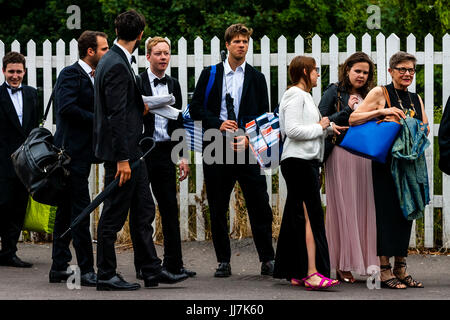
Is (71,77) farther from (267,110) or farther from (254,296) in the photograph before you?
(254,296)

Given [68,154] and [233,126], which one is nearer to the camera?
[68,154]

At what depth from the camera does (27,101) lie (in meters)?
7.93

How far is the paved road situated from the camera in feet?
19.6

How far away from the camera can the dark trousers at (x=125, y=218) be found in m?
6.10

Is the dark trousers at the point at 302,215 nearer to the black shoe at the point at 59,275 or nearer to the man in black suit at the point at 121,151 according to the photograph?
the man in black suit at the point at 121,151

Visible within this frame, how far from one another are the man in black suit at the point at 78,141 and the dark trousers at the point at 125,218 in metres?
0.40

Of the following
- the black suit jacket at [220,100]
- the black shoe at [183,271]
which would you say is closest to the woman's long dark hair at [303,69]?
the black suit jacket at [220,100]

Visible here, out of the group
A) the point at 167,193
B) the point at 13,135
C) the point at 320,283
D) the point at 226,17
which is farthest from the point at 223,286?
the point at 226,17

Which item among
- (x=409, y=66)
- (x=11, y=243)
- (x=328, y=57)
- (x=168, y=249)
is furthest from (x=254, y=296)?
(x=328, y=57)

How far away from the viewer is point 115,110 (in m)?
5.92

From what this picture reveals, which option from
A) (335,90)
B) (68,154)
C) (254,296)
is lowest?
(254,296)

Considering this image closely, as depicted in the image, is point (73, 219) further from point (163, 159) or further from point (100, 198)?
point (163, 159)

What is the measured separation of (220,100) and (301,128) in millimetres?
1146

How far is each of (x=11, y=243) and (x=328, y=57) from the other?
3.53m
